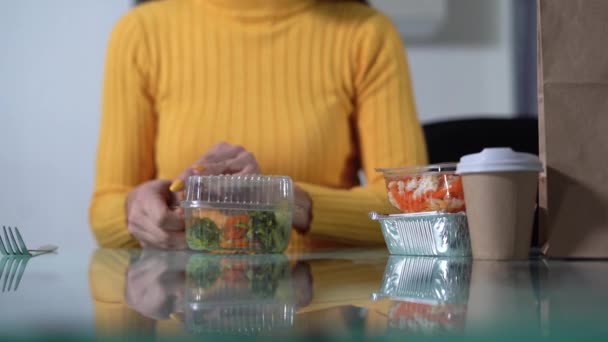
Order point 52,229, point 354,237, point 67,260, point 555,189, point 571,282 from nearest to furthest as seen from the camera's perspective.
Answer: point 571,282
point 555,189
point 67,260
point 354,237
point 52,229

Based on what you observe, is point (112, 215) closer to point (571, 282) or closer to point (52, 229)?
point (571, 282)

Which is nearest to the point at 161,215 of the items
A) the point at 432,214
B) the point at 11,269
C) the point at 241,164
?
the point at 241,164

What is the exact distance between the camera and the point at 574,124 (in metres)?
0.67

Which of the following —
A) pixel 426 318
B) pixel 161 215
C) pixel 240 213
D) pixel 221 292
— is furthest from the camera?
pixel 161 215

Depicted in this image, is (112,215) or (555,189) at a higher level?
(555,189)

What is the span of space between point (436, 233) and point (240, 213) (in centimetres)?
23

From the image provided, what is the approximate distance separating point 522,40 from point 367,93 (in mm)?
1301

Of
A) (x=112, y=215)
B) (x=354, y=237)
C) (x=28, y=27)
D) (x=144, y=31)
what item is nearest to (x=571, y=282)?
(x=354, y=237)

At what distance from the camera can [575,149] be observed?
0.67 metres

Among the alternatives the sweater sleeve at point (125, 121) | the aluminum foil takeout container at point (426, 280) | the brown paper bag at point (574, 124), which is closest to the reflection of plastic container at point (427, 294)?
the aluminum foil takeout container at point (426, 280)

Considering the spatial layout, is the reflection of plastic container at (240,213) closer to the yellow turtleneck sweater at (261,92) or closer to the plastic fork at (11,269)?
the plastic fork at (11,269)

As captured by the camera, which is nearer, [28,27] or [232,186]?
[232,186]

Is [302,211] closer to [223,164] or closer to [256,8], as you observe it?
[223,164]

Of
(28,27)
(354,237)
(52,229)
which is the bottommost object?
(52,229)
